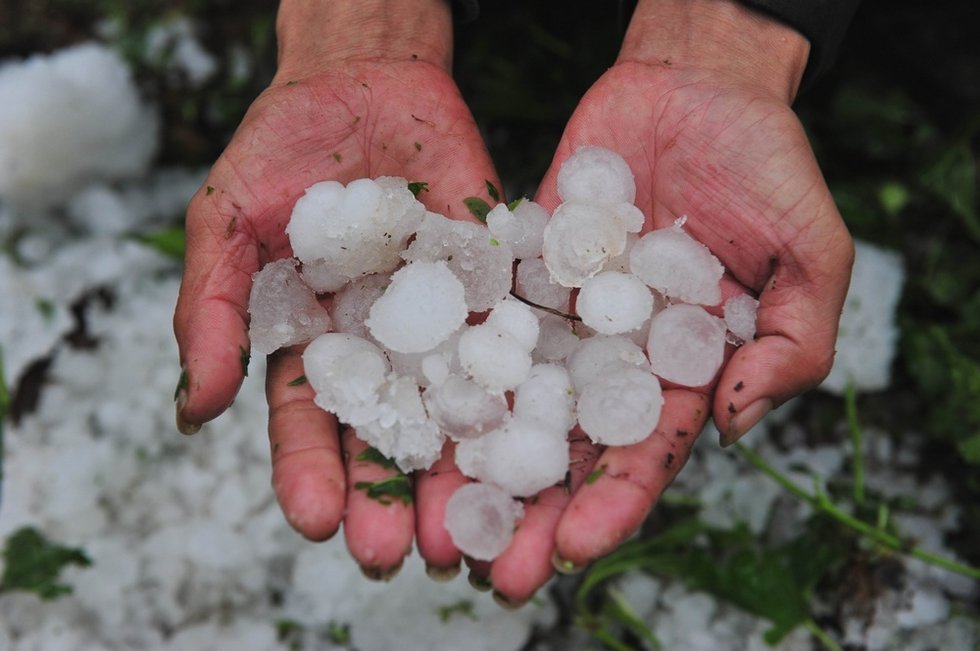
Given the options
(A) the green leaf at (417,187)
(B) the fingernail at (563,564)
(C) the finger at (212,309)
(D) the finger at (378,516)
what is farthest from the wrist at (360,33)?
(B) the fingernail at (563,564)

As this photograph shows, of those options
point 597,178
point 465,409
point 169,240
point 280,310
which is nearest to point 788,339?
point 597,178

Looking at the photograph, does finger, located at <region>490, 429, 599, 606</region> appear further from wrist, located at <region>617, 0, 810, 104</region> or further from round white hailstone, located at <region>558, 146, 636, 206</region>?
wrist, located at <region>617, 0, 810, 104</region>

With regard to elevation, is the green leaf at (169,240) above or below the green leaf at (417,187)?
below

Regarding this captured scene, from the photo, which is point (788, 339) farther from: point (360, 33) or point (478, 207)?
point (360, 33)

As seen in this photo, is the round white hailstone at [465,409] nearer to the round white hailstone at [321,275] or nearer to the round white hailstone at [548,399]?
the round white hailstone at [548,399]

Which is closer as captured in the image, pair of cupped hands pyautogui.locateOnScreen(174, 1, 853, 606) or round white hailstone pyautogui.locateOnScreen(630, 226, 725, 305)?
pair of cupped hands pyautogui.locateOnScreen(174, 1, 853, 606)

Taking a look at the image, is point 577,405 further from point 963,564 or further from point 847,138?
point 847,138

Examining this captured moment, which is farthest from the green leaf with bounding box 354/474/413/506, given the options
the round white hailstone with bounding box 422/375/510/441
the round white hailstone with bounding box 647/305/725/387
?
the round white hailstone with bounding box 647/305/725/387
